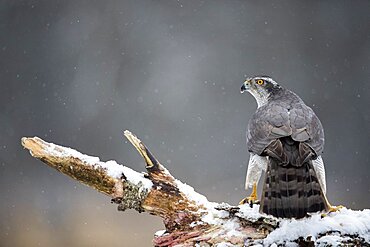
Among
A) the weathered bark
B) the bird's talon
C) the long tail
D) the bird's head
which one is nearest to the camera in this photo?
the long tail

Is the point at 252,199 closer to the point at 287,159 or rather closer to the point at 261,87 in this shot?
the point at 287,159

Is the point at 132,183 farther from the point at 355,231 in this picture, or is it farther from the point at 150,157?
the point at 355,231

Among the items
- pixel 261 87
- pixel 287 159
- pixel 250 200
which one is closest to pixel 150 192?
pixel 250 200

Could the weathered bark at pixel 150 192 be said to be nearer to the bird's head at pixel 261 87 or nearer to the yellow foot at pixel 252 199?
the yellow foot at pixel 252 199

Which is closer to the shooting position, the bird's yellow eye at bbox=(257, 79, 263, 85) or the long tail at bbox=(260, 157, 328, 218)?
the long tail at bbox=(260, 157, 328, 218)

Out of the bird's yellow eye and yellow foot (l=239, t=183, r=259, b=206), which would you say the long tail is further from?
the bird's yellow eye

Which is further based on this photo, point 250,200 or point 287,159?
point 250,200

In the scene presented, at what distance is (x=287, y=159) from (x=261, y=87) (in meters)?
1.64

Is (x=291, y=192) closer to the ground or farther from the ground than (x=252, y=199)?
closer to the ground

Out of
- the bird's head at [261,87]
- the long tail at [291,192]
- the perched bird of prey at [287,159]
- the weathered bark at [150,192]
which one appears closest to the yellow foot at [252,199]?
the perched bird of prey at [287,159]

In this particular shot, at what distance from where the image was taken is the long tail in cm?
313

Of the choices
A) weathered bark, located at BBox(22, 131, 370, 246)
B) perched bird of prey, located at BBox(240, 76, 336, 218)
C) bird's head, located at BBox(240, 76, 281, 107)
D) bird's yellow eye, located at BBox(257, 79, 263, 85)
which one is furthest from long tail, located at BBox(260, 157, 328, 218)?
bird's yellow eye, located at BBox(257, 79, 263, 85)

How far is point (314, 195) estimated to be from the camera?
10.4ft

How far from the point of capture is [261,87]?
4.82 metres
